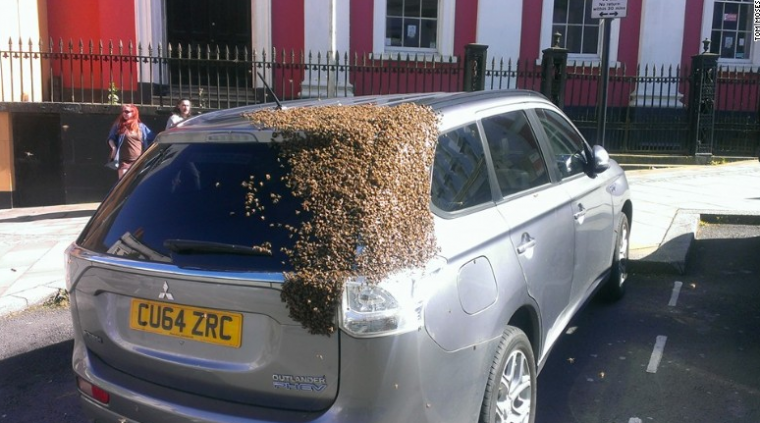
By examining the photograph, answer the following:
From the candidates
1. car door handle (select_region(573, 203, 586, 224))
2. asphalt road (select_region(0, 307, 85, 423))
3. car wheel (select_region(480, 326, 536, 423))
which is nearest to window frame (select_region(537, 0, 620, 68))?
car door handle (select_region(573, 203, 586, 224))

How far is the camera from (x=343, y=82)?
14.1 metres

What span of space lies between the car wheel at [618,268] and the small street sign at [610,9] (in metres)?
2.79

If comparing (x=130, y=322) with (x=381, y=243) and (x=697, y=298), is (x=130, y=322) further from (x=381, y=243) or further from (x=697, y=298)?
(x=697, y=298)

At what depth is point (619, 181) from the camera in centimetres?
548

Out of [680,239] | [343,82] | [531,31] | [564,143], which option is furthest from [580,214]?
[531,31]

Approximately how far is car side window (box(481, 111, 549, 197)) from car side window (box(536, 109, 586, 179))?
30 centimetres

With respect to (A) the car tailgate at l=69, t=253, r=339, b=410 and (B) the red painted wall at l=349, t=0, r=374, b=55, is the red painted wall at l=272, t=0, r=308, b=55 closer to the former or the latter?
(B) the red painted wall at l=349, t=0, r=374, b=55

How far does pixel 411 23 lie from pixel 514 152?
1209 cm

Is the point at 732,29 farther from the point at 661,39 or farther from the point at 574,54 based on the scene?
the point at 574,54

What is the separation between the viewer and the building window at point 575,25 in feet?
51.2

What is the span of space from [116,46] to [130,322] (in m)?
11.3

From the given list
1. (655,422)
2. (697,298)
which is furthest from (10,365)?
(697,298)

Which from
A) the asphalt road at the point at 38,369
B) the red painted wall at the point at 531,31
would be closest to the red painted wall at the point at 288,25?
the red painted wall at the point at 531,31

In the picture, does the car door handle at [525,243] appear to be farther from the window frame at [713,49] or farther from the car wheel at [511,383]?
the window frame at [713,49]
